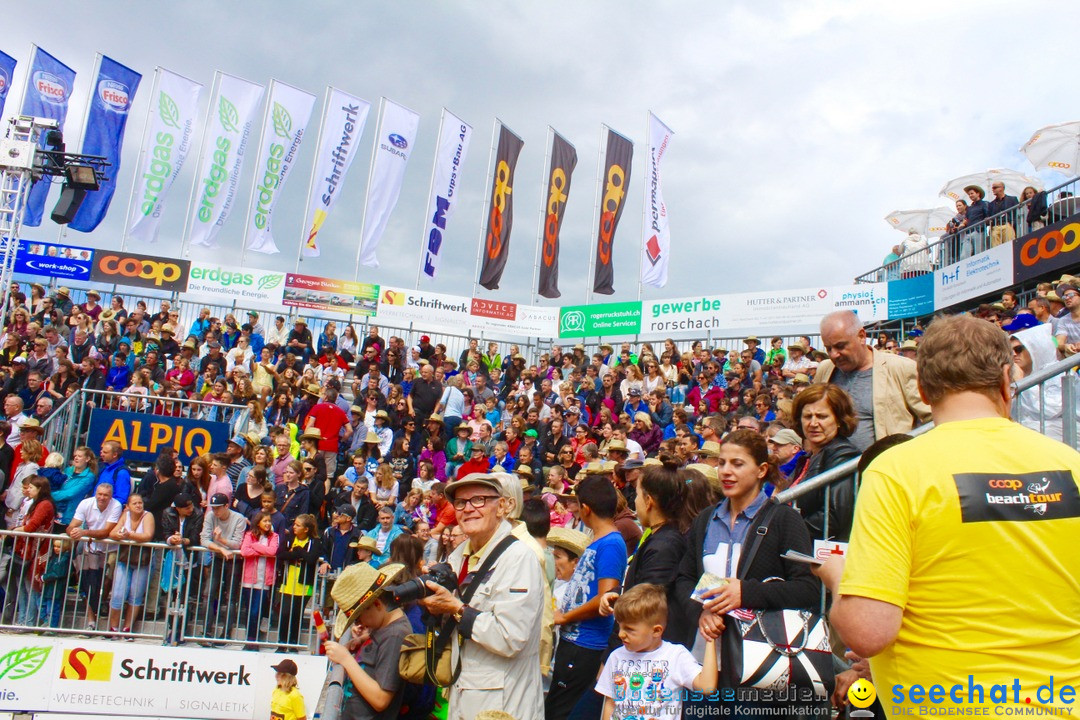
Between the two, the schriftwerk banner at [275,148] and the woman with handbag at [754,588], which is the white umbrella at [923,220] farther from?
the woman with handbag at [754,588]

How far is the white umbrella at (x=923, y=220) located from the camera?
23.4 meters

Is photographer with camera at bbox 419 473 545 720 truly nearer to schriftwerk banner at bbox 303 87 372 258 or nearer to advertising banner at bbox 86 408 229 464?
advertising banner at bbox 86 408 229 464

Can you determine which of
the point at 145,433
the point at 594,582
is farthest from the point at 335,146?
the point at 594,582

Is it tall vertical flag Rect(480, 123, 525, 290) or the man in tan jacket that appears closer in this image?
the man in tan jacket

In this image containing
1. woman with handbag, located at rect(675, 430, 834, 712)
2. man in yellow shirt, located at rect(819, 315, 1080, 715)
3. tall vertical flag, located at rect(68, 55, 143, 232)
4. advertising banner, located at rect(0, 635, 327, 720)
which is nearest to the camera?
man in yellow shirt, located at rect(819, 315, 1080, 715)

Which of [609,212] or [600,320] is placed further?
[609,212]

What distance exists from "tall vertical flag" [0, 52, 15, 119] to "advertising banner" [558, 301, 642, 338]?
13953mm

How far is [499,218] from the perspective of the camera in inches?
926

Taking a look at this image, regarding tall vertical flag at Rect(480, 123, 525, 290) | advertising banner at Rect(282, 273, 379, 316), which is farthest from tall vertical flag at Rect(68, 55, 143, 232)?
tall vertical flag at Rect(480, 123, 525, 290)

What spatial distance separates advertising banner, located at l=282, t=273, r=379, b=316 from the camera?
71.2ft

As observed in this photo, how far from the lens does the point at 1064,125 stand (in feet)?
60.1

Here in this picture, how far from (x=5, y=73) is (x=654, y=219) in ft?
52.5

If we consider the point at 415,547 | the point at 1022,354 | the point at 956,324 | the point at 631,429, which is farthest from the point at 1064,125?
the point at 956,324

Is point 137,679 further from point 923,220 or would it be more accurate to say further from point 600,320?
point 923,220
